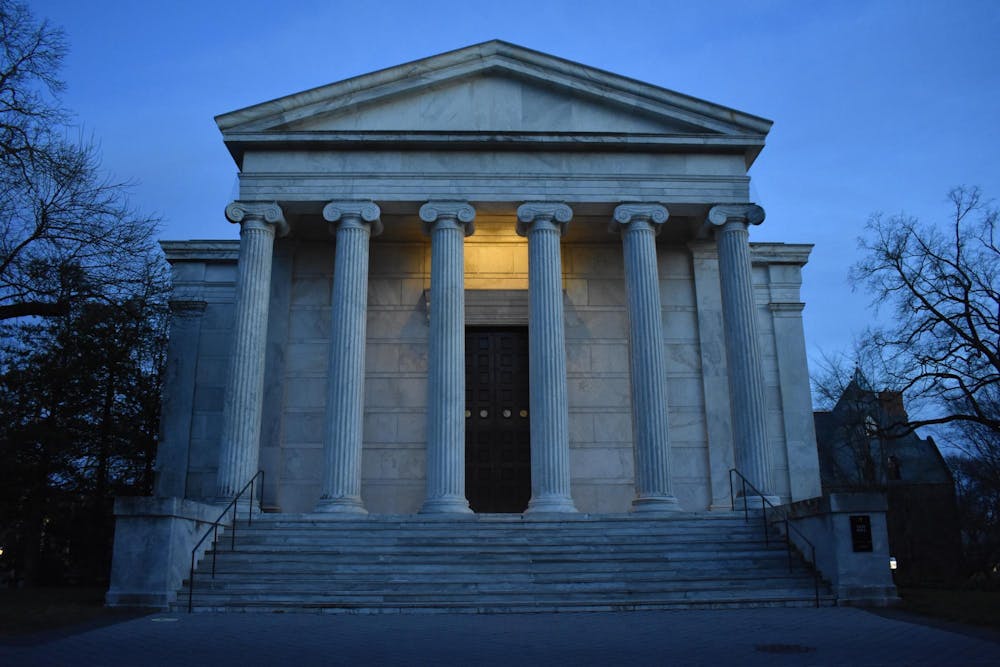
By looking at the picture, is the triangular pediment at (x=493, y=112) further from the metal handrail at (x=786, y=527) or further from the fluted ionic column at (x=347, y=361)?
the metal handrail at (x=786, y=527)

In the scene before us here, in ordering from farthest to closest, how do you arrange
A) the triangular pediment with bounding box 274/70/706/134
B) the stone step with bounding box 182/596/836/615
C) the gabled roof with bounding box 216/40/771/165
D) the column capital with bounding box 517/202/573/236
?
1. the triangular pediment with bounding box 274/70/706/134
2. the gabled roof with bounding box 216/40/771/165
3. the column capital with bounding box 517/202/573/236
4. the stone step with bounding box 182/596/836/615

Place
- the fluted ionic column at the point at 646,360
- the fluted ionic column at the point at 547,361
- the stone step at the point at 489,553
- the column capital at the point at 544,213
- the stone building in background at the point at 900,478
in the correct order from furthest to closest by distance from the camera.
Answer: the stone building in background at the point at 900,478
the column capital at the point at 544,213
the fluted ionic column at the point at 646,360
the fluted ionic column at the point at 547,361
the stone step at the point at 489,553

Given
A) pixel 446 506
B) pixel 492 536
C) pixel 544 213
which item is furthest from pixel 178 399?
pixel 544 213

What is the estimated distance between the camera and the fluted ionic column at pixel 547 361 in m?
20.4

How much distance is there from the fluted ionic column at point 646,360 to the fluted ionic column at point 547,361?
1.77 meters

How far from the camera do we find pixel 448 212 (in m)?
22.5

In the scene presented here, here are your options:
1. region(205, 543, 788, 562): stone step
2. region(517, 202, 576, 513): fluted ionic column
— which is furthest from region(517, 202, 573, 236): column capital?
region(205, 543, 788, 562): stone step

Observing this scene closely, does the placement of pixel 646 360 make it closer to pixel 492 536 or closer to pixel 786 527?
pixel 786 527

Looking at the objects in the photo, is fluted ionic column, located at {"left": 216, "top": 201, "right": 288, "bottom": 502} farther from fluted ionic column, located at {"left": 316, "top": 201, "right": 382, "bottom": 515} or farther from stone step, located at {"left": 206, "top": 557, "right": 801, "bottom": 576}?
stone step, located at {"left": 206, "top": 557, "right": 801, "bottom": 576}

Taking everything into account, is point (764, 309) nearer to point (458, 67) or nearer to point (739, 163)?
point (739, 163)

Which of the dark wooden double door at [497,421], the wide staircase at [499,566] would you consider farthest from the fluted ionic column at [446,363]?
the dark wooden double door at [497,421]

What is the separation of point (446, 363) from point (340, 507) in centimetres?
431

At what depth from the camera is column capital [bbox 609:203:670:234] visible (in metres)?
22.7

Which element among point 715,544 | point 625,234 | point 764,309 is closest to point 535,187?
point 625,234
